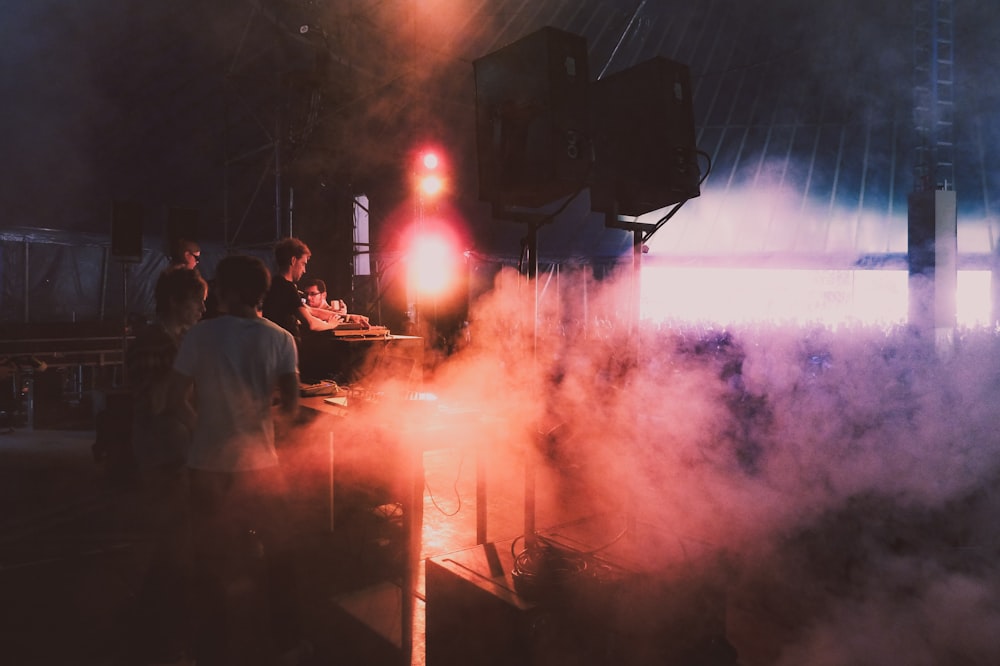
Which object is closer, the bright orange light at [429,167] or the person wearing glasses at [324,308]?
the person wearing glasses at [324,308]

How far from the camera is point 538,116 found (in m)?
2.45

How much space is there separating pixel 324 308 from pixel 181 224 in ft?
9.00

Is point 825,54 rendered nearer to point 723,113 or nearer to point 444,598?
point 723,113

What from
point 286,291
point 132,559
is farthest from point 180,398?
point 132,559

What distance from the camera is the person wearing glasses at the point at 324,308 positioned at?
4760mm

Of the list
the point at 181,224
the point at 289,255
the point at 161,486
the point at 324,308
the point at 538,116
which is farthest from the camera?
the point at 181,224

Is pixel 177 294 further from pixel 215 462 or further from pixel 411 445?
pixel 411 445

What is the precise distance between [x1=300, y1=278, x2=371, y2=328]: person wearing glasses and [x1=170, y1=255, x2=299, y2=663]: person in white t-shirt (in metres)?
1.79

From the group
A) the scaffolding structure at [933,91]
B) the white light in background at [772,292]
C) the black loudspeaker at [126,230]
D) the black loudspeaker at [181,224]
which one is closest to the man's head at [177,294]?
the black loudspeaker at [181,224]

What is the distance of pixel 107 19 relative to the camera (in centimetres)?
859

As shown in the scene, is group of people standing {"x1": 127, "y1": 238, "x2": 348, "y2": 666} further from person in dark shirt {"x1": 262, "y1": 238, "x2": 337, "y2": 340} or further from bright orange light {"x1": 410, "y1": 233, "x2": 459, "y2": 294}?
bright orange light {"x1": 410, "y1": 233, "x2": 459, "y2": 294}

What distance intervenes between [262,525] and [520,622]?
40.0 inches

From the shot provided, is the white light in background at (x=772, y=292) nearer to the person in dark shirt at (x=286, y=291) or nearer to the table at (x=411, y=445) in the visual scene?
the person in dark shirt at (x=286, y=291)

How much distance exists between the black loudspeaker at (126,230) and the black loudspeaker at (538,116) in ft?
20.5
